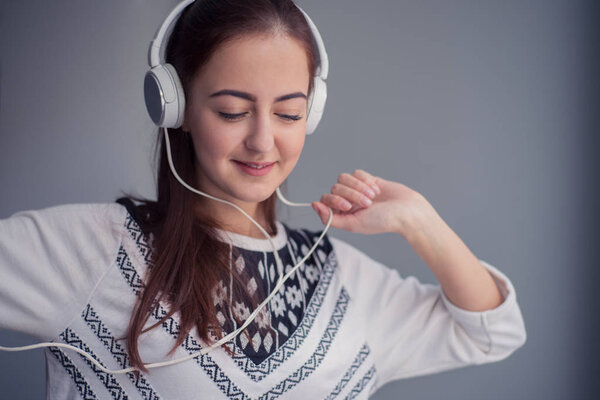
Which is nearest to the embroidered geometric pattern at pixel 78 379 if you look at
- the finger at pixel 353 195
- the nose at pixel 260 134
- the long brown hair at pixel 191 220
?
the long brown hair at pixel 191 220

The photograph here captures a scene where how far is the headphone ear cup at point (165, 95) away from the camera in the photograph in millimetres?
839

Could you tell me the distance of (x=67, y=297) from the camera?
841 mm

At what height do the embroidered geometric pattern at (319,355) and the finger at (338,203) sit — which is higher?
the finger at (338,203)

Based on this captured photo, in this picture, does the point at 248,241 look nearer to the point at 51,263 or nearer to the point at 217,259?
the point at 217,259

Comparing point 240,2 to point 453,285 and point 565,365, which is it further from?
point 565,365

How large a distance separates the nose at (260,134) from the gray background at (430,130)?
0.54m

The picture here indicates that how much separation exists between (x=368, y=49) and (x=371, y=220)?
1.70ft

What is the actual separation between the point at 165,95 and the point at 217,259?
311 millimetres

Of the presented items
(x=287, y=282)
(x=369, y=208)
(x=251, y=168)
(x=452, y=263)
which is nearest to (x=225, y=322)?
(x=287, y=282)

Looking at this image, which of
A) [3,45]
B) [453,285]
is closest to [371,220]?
[453,285]

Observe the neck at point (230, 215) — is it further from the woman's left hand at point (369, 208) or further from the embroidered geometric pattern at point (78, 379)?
the embroidered geometric pattern at point (78, 379)

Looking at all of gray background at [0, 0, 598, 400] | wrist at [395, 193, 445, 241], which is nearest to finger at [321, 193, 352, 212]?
wrist at [395, 193, 445, 241]

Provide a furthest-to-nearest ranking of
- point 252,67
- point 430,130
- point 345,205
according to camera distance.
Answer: point 430,130 < point 345,205 < point 252,67

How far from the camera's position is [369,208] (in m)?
1.07
